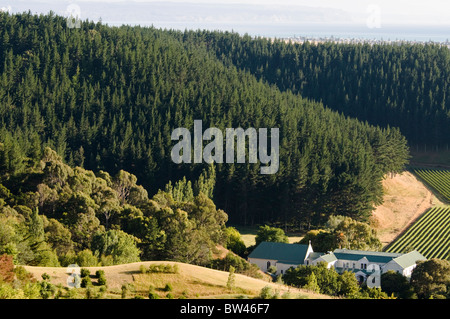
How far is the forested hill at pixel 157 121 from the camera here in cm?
10319

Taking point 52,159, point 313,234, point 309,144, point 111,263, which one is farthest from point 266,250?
point 309,144

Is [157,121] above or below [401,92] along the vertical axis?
below

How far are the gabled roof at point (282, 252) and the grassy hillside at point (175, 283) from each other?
2783cm

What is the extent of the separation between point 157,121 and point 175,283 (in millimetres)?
80704

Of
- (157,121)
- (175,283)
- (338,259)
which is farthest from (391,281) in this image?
(157,121)

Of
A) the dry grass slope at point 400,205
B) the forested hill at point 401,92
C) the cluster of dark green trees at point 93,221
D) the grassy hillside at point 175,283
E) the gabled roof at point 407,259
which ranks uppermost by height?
the forested hill at point 401,92

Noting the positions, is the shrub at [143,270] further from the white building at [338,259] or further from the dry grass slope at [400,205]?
the dry grass slope at [400,205]

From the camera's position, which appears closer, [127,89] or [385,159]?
[385,159]

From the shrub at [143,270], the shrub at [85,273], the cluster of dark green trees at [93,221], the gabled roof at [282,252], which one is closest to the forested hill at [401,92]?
the cluster of dark green trees at [93,221]

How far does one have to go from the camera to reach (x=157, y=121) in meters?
121

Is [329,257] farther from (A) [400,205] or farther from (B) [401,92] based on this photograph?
(B) [401,92]

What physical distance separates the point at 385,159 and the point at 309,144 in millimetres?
17884
